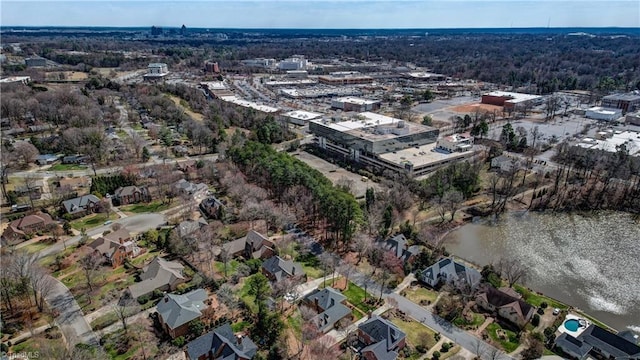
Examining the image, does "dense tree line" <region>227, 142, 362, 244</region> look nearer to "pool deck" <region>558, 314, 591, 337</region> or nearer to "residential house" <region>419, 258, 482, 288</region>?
"residential house" <region>419, 258, 482, 288</region>

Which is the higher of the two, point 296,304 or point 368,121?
point 368,121

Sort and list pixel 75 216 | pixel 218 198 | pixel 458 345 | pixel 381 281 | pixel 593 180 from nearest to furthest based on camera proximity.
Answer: pixel 458 345 → pixel 381 281 → pixel 75 216 → pixel 218 198 → pixel 593 180

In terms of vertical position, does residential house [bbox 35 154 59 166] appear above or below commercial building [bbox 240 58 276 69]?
below

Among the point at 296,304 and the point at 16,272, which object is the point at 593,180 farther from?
the point at 16,272

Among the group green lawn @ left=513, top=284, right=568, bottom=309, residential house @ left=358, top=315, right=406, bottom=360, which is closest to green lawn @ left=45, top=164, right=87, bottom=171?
residential house @ left=358, top=315, right=406, bottom=360

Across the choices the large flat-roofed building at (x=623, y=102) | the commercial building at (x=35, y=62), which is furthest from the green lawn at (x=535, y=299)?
the commercial building at (x=35, y=62)

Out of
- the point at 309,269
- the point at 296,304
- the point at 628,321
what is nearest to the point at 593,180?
the point at 628,321

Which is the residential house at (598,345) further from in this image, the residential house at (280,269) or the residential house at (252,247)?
the residential house at (252,247)
